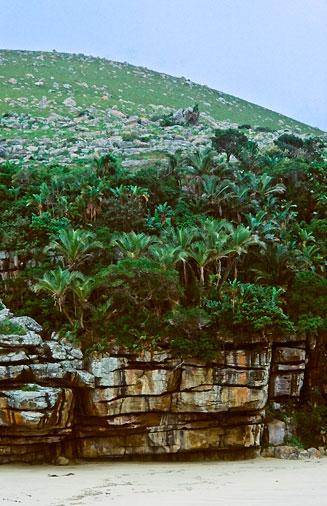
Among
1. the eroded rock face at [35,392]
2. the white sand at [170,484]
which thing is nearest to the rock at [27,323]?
the eroded rock face at [35,392]

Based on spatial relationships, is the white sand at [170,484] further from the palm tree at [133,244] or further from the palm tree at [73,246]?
the palm tree at [133,244]

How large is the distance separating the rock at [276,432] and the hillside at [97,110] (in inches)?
1146

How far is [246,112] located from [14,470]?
80.4 metres

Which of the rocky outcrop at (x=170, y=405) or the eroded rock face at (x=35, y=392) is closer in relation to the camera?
the eroded rock face at (x=35, y=392)

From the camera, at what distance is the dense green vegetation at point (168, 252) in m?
26.3

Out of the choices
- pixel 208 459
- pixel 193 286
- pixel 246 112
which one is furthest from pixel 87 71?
pixel 208 459

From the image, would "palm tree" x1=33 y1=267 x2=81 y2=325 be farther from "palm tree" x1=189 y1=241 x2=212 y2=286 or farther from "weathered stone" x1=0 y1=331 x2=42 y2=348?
"palm tree" x1=189 y1=241 x2=212 y2=286

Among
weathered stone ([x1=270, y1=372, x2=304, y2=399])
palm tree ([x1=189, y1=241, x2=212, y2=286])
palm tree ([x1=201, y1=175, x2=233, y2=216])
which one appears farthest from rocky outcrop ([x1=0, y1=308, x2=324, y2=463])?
palm tree ([x1=201, y1=175, x2=233, y2=216])

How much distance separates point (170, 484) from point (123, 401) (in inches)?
230

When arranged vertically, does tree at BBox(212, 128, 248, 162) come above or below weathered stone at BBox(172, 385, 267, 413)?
above

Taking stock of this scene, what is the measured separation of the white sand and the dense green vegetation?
5.09m

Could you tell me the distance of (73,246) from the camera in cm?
2831

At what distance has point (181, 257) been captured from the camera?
2748cm

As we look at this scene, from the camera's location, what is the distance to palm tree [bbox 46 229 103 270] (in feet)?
93.0
